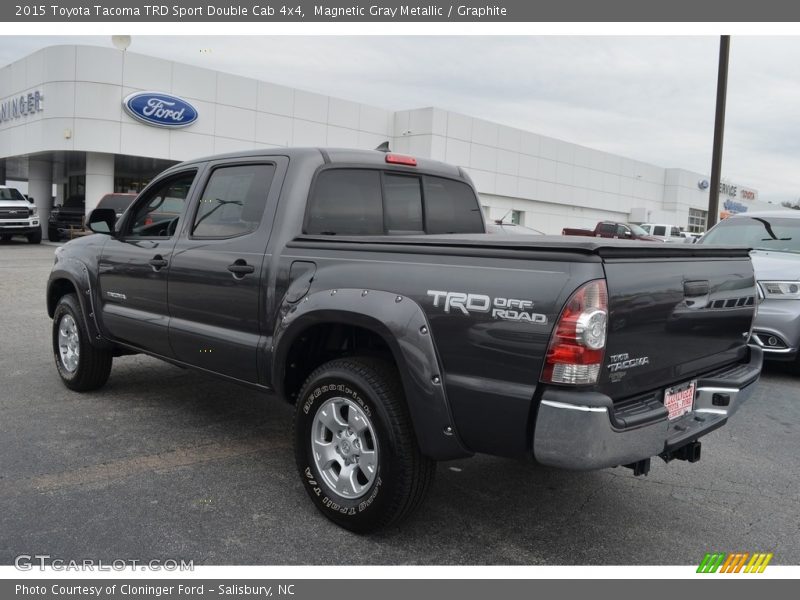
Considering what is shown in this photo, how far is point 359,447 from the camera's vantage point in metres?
3.38

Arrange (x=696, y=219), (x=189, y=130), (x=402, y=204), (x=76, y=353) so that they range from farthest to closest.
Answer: (x=696, y=219), (x=189, y=130), (x=76, y=353), (x=402, y=204)

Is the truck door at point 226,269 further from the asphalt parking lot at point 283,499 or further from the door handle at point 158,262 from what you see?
the asphalt parking lot at point 283,499

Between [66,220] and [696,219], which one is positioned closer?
[66,220]

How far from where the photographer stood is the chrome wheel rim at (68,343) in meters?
5.77

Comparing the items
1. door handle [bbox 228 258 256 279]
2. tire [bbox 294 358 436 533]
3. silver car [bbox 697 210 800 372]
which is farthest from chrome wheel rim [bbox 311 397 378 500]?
silver car [bbox 697 210 800 372]

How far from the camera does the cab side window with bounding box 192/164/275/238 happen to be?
4.19 meters

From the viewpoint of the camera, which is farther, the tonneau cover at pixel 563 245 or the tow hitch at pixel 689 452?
the tow hitch at pixel 689 452

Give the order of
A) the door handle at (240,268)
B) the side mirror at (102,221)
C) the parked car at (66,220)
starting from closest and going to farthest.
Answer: the door handle at (240,268), the side mirror at (102,221), the parked car at (66,220)

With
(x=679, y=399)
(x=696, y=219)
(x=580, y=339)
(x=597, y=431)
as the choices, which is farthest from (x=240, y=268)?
(x=696, y=219)

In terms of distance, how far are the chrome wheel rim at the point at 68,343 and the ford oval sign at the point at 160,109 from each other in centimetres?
2144

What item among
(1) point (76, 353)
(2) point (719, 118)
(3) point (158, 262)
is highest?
(2) point (719, 118)

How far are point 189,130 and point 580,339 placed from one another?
26.6m

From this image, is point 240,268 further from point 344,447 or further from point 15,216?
point 15,216

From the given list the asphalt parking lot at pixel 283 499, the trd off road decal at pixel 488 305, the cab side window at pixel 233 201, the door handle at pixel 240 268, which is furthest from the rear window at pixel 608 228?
the trd off road decal at pixel 488 305
